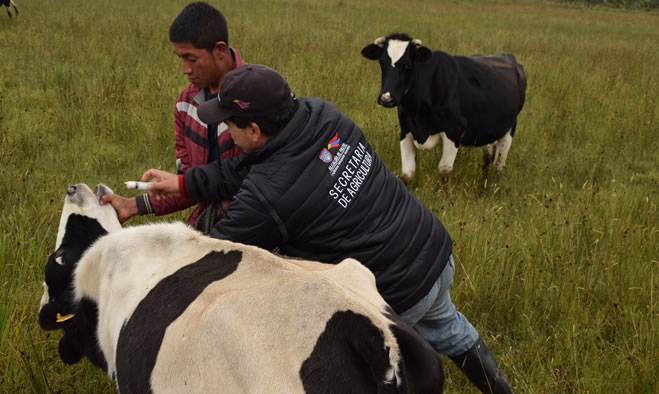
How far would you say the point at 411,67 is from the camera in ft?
20.2

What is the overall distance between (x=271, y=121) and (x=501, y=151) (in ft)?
15.7

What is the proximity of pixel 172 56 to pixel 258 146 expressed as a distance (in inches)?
275

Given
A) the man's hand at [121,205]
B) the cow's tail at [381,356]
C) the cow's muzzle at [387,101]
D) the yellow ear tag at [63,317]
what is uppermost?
the cow's tail at [381,356]

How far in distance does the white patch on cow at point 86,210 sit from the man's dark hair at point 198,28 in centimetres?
86

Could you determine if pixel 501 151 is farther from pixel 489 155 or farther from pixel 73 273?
pixel 73 273

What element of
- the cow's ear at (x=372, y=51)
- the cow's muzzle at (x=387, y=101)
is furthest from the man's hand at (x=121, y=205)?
the cow's ear at (x=372, y=51)

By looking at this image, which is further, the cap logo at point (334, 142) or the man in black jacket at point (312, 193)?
the cap logo at point (334, 142)

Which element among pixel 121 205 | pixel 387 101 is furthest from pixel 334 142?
pixel 387 101

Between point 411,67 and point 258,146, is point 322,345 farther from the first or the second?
point 411,67

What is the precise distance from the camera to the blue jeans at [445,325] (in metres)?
2.66

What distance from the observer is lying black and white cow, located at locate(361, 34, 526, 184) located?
19.9ft

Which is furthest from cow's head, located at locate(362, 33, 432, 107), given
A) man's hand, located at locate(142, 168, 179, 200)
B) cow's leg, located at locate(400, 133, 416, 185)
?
man's hand, located at locate(142, 168, 179, 200)

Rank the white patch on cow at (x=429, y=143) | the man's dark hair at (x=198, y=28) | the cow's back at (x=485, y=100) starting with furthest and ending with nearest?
the cow's back at (x=485, y=100)
the white patch on cow at (x=429, y=143)
the man's dark hair at (x=198, y=28)

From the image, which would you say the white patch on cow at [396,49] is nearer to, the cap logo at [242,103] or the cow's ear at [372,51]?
the cow's ear at [372,51]
